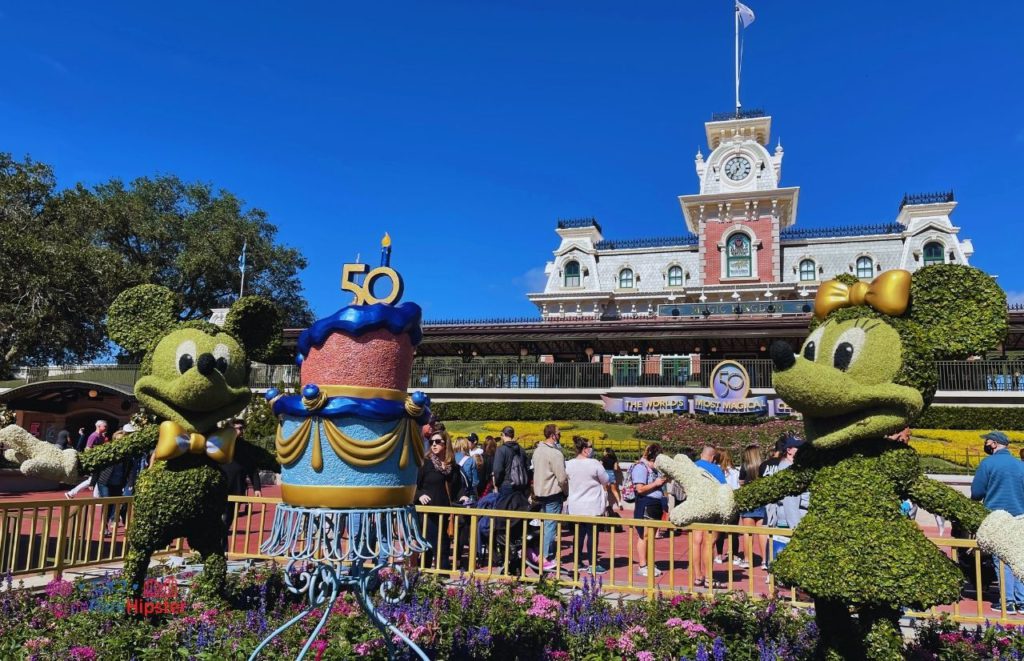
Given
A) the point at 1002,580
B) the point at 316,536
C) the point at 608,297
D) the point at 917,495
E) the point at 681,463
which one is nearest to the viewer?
the point at 316,536

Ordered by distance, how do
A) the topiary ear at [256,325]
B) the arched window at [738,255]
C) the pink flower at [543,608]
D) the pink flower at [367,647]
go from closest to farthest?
the pink flower at [367,647] → the pink flower at [543,608] → the topiary ear at [256,325] → the arched window at [738,255]

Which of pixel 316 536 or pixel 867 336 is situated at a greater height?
pixel 867 336

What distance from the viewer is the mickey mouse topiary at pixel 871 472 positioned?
11.9ft

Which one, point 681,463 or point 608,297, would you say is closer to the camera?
point 681,463

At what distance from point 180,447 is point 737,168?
119 feet

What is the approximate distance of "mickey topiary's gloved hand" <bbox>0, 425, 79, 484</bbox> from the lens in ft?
16.2

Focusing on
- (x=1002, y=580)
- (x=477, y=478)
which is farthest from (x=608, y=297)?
(x=1002, y=580)

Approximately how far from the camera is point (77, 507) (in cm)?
716

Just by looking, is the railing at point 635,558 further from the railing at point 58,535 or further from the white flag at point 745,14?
the white flag at point 745,14

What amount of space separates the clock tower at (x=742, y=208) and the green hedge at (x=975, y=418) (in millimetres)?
14719

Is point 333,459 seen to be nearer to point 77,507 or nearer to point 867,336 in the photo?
point 867,336

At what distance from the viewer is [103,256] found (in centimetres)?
3141

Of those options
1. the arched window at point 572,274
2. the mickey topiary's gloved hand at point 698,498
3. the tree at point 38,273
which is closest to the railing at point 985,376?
the arched window at point 572,274

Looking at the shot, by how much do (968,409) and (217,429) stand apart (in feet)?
72.2
